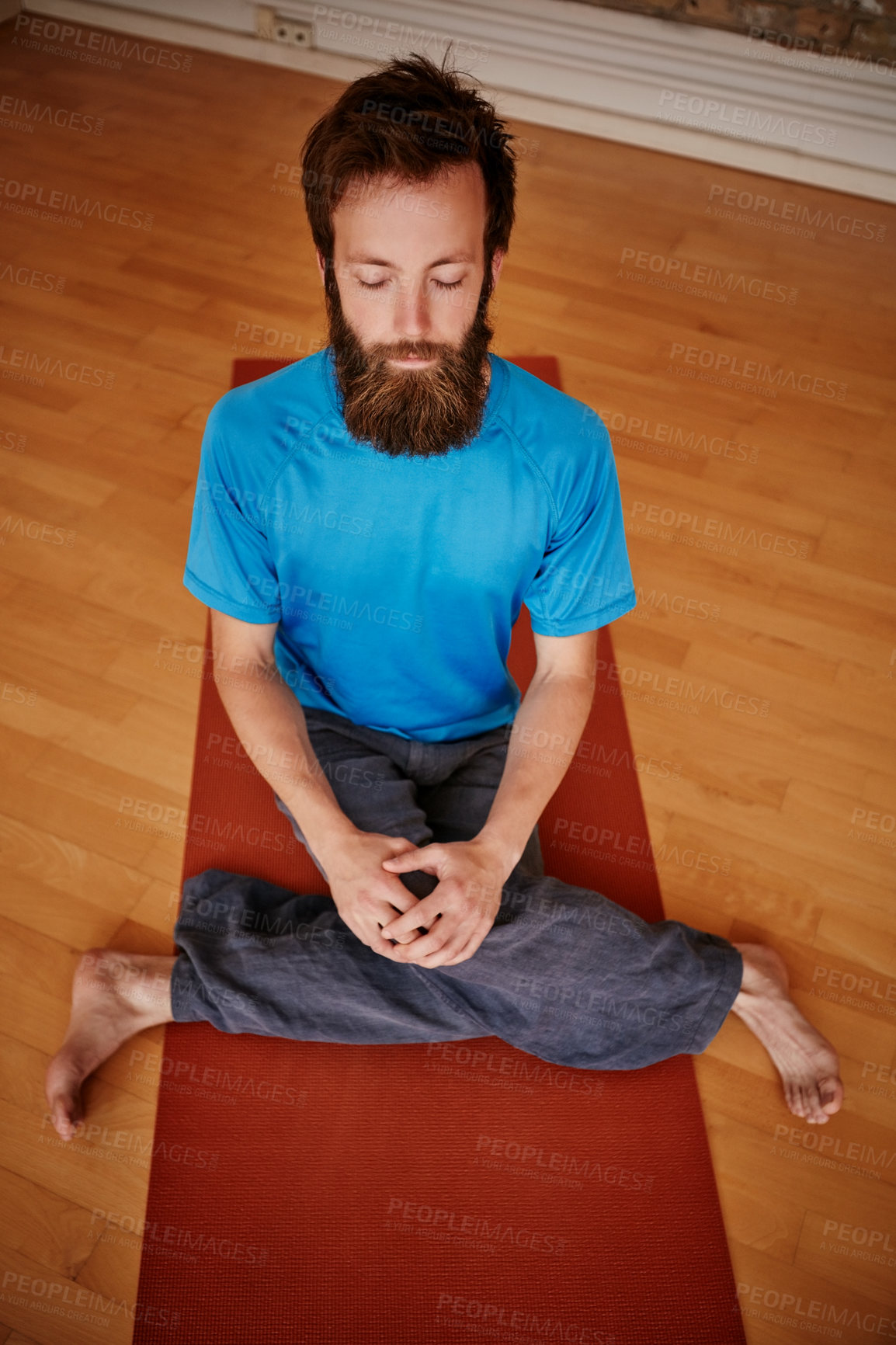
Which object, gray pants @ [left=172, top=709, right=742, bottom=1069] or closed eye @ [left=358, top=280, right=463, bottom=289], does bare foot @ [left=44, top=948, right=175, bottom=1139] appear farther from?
closed eye @ [left=358, top=280, right=463, bottom=289]

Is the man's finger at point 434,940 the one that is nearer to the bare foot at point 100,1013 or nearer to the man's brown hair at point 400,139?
the bare foot at point 100,1013

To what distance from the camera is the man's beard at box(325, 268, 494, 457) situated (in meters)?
1.15

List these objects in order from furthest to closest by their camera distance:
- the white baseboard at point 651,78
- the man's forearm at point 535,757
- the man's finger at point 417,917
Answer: the white baseboard at point 651,78 → the man's forearm at point 535,757 → the man's finger at point 417,917

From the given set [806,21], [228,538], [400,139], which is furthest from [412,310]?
[806,21]

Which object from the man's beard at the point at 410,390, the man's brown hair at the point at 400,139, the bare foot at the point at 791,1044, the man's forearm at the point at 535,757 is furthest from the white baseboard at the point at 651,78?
the bare foot at the point at 791,1044

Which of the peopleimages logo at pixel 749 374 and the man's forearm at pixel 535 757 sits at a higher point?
the peopleimages logo at pixel 749 374

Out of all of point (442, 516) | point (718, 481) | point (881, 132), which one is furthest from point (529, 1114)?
point (881, 132)

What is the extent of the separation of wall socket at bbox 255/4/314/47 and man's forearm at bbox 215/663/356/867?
3346 millimetres

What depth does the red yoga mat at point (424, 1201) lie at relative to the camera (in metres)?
1.26

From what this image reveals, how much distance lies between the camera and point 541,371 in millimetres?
2621

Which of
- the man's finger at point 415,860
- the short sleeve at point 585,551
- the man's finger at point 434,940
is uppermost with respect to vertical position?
the short sleeve at point 585,551

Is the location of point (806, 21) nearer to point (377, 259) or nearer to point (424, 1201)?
point (377, 259)

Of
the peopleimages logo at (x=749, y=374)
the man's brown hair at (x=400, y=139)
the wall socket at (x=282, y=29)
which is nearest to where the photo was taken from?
the man's brown hair at (x=400, y=139)

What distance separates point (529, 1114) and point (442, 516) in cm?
89
